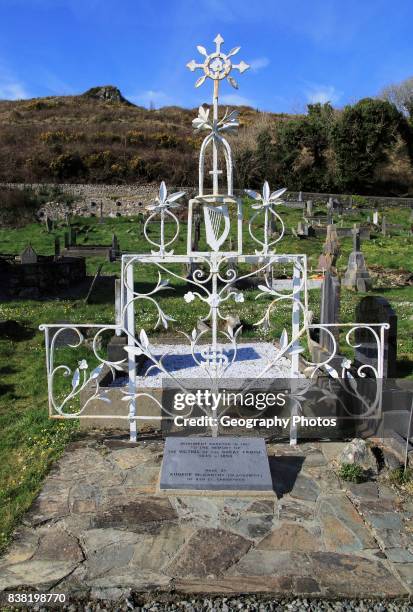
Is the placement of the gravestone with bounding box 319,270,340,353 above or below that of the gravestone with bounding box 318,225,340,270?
below

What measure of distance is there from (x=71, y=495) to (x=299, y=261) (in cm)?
304

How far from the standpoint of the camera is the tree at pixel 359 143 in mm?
41531

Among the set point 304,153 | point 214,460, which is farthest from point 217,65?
point 304,153

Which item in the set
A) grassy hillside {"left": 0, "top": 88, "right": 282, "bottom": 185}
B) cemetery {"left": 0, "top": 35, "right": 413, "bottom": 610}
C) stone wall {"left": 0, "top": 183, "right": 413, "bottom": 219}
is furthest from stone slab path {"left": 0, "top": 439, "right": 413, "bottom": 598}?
grassy hillside {"left": 0, "top": 88, "right": 282, "bottom": 185}

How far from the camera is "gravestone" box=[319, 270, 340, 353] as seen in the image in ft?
26.0

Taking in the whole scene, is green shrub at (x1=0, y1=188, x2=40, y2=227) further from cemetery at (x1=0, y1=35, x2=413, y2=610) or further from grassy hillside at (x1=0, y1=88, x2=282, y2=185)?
cemetery at (x1=0, y1=35, x2=413, y2=610)

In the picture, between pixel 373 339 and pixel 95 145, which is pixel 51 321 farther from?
pixel 95 145

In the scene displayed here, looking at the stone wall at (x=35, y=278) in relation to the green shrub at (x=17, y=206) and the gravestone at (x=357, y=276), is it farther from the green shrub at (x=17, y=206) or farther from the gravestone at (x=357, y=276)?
the green shrub at (x=17, y=206)

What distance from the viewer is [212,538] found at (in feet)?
12.3

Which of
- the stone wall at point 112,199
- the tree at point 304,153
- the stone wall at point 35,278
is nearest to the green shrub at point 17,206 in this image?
the stone wall at point 112,199

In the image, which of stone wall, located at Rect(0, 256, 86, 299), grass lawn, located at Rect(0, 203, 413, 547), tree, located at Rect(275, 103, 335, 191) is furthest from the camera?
tree, located at Rect(275, 103, 335, 191)

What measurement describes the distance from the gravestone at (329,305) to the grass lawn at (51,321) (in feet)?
3.95

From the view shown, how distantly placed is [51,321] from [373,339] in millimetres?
6773

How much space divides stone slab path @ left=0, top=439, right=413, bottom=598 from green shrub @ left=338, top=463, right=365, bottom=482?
9cm
